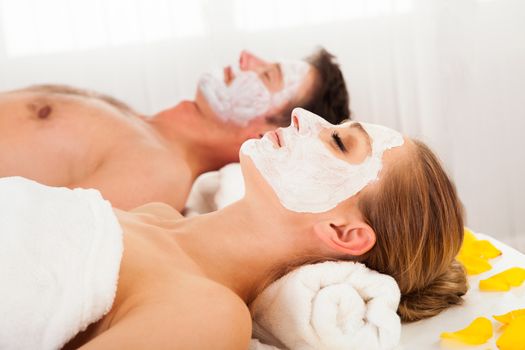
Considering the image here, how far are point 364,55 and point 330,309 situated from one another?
1788 millimetres

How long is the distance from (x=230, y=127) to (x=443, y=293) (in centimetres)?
114

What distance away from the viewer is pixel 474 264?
1.83 metres

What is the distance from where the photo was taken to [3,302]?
3.90 feet

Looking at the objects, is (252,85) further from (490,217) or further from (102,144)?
(490,217)

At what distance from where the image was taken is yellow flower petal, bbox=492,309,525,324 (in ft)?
4.92

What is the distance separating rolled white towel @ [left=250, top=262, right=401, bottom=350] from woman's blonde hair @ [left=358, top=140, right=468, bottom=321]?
6 cm

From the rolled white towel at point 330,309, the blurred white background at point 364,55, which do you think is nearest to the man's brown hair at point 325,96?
the blurred white background at point 364,55

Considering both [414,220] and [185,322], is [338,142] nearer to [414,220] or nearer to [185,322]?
[414,220]

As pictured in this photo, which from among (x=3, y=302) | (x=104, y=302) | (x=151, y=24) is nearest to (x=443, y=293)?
(x=104, y=302)

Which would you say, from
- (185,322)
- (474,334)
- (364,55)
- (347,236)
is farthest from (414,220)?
(364,55)

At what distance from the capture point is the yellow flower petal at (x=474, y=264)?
180 centimetres

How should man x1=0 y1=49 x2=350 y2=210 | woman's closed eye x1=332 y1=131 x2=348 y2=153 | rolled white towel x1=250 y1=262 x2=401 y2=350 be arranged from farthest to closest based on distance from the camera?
man x1=0 y1=49 x2=350 y2=210 < woman's closed eye x1=332 y1=131 x2=348 y2=153 < rolled white towel x1=250 y1=262 x2=401 y2=350

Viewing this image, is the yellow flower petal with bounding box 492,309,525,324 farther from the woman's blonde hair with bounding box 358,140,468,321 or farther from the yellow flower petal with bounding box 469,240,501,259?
the yellow flower petal with bounding box 469,240,501,259

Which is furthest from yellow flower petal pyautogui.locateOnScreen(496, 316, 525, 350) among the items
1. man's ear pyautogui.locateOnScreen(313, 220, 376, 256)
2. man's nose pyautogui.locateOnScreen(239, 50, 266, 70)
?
man's nose pyautogui.locateOnScreen(239, 50, 266, 70)
